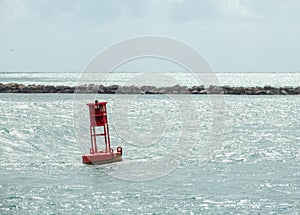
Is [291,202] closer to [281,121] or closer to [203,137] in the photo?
[203,137]

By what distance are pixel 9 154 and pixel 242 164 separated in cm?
889

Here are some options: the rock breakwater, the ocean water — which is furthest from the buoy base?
the rock breakwater

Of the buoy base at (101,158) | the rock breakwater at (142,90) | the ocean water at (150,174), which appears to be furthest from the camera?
the rock breakwater at (142,90)

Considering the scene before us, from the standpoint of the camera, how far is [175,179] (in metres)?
21.2

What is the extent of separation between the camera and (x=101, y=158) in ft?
79.6

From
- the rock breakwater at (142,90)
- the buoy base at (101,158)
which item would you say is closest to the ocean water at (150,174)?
the buoy base at (101,158)

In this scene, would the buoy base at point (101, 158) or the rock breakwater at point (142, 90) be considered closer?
the buoy base at point (101, 158)

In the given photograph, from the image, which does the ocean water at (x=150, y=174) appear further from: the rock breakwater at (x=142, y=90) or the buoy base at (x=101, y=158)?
the rock breakwater at (x=142, y=90)

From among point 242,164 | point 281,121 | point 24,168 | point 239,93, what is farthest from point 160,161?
point 239,93

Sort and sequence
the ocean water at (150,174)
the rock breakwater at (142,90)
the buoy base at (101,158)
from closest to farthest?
the ocean water at (150,174) < the buoy base at (101,158) < the rock breakwater at (142,90)

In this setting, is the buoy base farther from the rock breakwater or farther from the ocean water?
the rock breakwater

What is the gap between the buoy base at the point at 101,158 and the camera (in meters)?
24.0

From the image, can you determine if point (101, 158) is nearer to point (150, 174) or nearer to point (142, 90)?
point (150, 174)

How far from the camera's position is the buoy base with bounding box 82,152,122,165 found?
23969 millimetres
